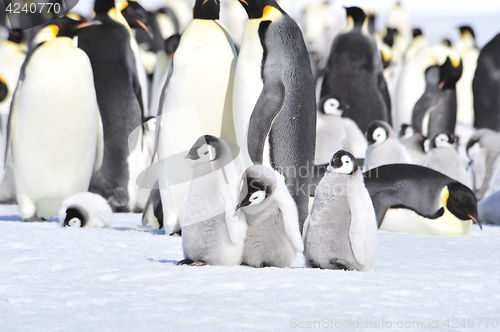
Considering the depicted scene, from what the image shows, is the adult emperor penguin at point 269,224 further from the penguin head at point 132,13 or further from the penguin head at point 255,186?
the penguin head at point 132,13

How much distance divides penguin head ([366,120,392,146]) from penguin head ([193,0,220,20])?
6.40 ft

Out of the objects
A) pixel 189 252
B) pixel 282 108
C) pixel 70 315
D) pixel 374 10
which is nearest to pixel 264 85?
pixel 282 108

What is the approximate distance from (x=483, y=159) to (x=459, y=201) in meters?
2.58

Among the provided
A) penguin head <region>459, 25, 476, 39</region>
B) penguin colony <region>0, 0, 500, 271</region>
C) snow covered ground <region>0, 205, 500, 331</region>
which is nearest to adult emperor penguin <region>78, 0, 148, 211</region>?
penguin colony <region>0, 0, 500, 271</region>

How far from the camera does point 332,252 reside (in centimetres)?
239

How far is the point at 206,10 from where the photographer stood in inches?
149

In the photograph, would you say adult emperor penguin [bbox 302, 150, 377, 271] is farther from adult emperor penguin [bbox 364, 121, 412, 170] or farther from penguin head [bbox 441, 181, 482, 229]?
adult emperor penguin [bbox 364, 121, 412, 170]

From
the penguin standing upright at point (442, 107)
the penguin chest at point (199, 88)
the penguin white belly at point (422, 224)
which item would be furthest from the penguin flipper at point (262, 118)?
the penguin standing upright at point (442, 107)

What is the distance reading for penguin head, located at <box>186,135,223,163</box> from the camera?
2.52 meters

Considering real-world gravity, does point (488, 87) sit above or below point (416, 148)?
above

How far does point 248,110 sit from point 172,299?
1763 millimetres

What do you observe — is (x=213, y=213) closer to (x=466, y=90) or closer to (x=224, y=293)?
(x=224, y=293)

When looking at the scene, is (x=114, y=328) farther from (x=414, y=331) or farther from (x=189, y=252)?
(x=189, y=252)

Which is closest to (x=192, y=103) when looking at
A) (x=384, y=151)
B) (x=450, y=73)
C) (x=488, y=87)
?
(x=384, y=151)
